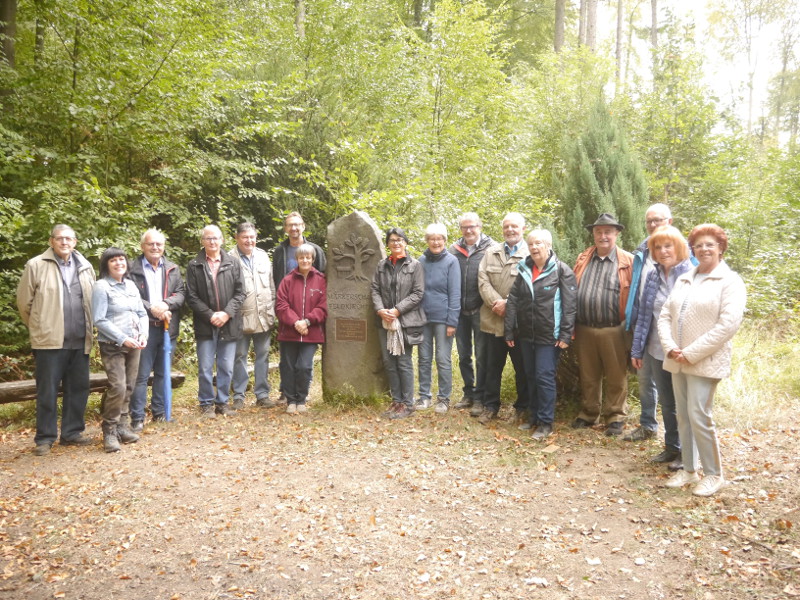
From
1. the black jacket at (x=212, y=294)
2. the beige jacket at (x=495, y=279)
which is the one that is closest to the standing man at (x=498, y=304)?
the beige jacket at (x=495, y=279)

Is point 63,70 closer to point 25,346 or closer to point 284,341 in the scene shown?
point 25,346

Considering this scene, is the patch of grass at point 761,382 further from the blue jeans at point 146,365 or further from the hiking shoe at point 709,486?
the blue jeans at point 146,365

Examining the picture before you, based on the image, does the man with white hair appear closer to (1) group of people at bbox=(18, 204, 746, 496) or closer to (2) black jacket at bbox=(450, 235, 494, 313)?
(1) group of people at bbox=(18, 204, 746, 496)

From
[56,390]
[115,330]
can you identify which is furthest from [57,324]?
[56,390]

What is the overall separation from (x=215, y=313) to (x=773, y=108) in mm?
29025

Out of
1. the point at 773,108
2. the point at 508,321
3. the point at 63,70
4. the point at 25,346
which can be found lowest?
the point at 25,346

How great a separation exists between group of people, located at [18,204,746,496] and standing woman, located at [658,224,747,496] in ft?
0.03

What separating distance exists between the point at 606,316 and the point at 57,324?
207 inches

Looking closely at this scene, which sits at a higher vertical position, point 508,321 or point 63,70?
point 63,70

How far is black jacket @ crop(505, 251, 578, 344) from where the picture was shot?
219 inches

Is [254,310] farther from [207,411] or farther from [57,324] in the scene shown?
[57,324]

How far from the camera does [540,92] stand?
11.9 m

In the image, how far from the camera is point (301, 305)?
668cm

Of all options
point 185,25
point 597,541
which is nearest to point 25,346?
point 185,25
